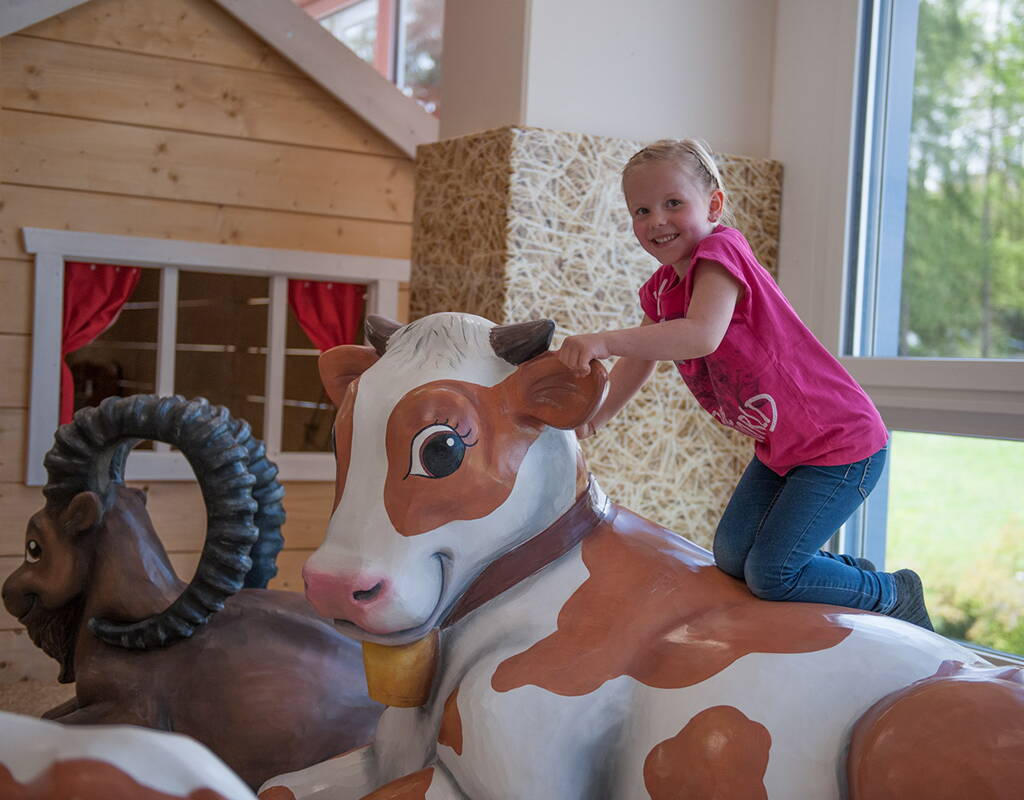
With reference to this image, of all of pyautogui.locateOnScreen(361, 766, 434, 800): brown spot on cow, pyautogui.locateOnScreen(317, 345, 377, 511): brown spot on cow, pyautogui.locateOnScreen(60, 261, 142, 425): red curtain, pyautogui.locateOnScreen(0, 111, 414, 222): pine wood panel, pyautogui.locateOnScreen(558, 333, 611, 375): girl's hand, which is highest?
pyautogui.locateOnScreen(0, 111, 414, 222): pine wood panel

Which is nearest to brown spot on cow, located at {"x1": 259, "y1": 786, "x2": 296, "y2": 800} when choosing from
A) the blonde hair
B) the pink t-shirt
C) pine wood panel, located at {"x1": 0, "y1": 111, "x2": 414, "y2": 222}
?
the pink t-shirt

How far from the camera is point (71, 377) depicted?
4.02m

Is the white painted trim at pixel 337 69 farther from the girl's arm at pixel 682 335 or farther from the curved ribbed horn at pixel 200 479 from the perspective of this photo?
the girl's arm at pixel 682 335

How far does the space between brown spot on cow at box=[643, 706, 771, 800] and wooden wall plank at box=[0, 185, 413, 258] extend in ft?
11.1

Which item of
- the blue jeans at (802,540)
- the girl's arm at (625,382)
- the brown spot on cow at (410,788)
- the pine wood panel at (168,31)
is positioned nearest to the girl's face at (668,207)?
the girl's arm at (625,382)

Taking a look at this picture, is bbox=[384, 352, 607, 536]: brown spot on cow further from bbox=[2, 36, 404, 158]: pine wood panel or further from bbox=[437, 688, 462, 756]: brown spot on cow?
bbox=[2, 36, 404, 158]: pine wood panel

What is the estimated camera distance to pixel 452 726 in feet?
4.09

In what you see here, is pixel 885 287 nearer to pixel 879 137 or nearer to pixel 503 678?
pixel 879 137

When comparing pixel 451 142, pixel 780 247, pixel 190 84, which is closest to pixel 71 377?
pixel 190 84

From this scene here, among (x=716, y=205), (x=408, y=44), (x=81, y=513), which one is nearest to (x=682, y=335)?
(x=716, y=205)

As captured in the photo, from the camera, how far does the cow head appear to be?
1.25m

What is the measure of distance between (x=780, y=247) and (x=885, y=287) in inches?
15.1

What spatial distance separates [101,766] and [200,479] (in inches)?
42.3

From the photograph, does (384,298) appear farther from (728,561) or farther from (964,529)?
(728,561)
